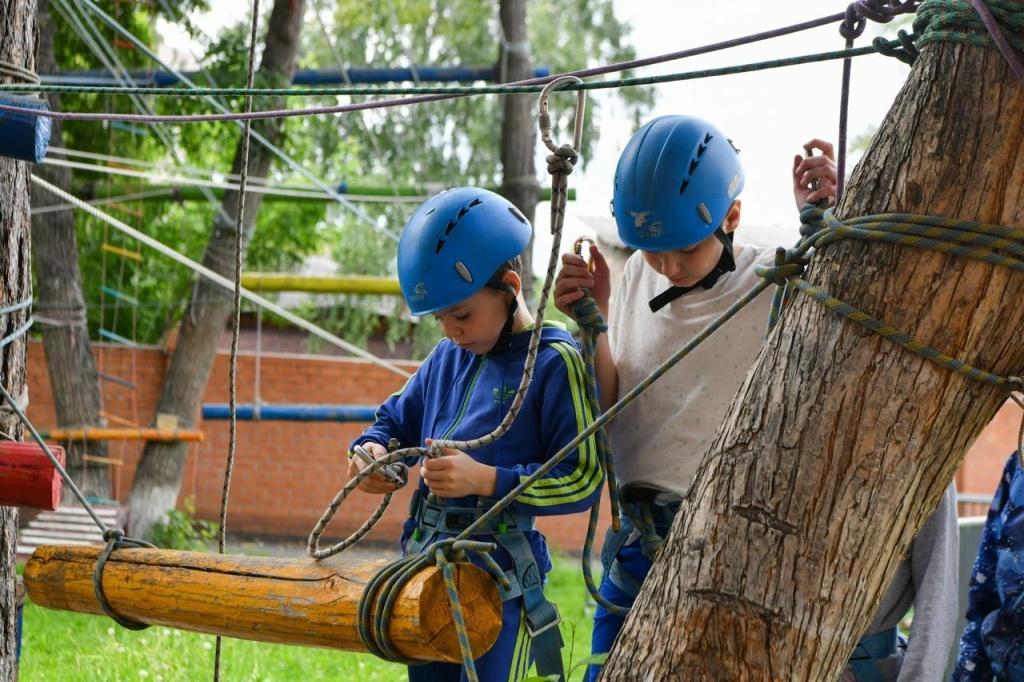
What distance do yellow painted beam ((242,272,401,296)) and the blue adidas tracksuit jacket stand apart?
304 inches

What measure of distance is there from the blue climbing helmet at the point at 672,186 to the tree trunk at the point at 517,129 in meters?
4.57

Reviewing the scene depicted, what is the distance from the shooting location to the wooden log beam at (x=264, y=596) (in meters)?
2.19

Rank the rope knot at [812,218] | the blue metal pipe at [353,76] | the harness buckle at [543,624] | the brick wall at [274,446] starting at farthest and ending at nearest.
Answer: the brick wall at [274,446]
the blue metal pipe at [353,76]
the harness buckle at [543,624]
the rope knot at [812,218]

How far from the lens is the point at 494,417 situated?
2.66m

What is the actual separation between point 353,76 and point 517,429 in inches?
314

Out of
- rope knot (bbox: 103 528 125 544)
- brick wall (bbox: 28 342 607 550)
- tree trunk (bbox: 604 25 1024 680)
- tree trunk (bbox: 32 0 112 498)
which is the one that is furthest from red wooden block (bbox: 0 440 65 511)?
brick wall (bbox: 28 342 607 550)

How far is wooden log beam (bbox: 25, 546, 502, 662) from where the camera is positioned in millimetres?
2186

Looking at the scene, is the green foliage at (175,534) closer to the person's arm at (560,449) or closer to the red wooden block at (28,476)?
the red wooden block at (28,476)

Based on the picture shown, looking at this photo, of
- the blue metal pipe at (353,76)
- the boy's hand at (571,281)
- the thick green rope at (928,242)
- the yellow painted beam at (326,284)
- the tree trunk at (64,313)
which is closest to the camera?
the thick green rope at (928,242)

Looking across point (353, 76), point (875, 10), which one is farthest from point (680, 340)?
point (353, 76)

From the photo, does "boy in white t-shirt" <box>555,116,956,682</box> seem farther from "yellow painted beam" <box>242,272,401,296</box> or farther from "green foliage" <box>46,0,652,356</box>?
"green foliage" <box>46,0,652,356</box>

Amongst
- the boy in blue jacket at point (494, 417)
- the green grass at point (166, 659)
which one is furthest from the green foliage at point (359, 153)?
the boy in blue jacket at point (494, 417)

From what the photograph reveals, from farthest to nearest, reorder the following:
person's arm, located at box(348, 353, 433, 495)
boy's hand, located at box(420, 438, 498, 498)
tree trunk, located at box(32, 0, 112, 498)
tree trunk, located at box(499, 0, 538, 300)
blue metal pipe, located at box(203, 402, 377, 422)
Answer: blue metal pipe, located at box(203, 402, 377, 422)
tree trunk, located at box(32, 0, 112, 498)
tree trunk, located at box(499, 0, 538, 300)
person's arm, located at box(348, 353, 433, 495)
boy's hand, located at box(420, 438, 498, 498)

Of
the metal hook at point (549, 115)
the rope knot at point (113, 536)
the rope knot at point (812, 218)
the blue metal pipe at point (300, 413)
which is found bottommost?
the blue metal pipe at point (300, 413)
